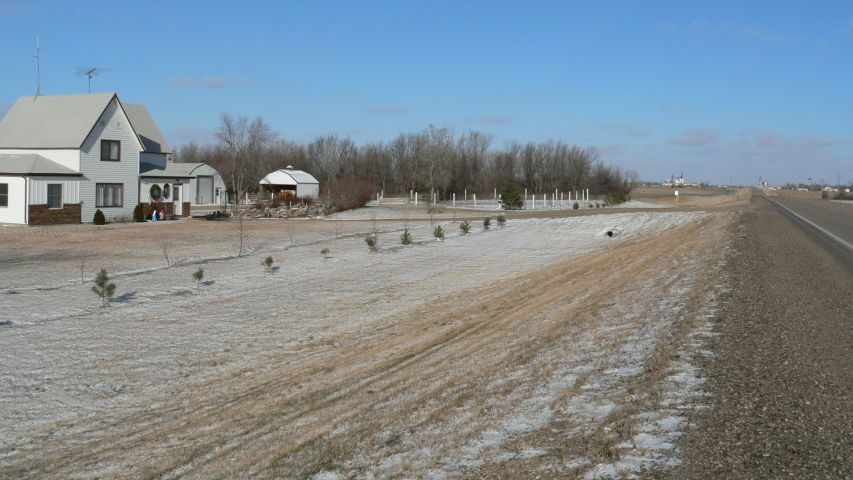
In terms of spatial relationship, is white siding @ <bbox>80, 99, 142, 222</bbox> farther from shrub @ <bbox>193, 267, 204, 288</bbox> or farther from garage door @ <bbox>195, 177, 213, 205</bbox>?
shrub @ <bbox>193, 267, 204, 288</bbox>

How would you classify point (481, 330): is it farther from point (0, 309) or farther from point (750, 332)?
point (0, 309)

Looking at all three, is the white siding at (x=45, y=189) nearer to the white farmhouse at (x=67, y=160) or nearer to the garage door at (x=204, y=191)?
the white farmhouse at (x=67, y=160)

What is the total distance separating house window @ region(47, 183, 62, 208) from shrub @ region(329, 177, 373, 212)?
22.3 metres

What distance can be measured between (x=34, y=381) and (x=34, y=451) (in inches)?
131

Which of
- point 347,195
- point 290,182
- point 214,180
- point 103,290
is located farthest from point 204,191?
point 103,290

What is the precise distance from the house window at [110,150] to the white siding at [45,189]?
2529 millimetres

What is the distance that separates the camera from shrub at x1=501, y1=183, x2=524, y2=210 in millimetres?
64994

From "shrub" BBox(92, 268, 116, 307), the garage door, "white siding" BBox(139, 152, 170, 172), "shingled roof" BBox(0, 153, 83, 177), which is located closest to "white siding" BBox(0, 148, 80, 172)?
"shingled roof" BBox(0, 153, 83, 177)

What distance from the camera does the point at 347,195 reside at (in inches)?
2472

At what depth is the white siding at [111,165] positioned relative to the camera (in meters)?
44.1

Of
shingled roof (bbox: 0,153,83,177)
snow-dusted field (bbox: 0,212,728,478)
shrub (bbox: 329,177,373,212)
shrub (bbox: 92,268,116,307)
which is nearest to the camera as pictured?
snow-dusted field (bbox: 0,212,728,478)

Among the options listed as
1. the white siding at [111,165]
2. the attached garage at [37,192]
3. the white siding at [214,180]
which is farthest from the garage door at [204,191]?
the attached garage at [37,192]

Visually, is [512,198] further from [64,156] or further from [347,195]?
[64,156]

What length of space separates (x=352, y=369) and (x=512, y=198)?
177ft
